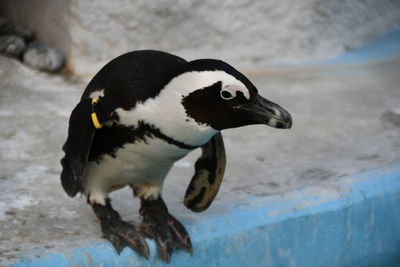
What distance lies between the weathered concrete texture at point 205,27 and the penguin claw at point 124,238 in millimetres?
1452

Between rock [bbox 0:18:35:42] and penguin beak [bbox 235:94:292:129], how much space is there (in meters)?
2.01

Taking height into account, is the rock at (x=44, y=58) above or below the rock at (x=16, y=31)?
above

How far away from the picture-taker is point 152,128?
1416 mm

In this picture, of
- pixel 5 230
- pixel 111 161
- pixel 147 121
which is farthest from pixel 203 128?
pixel 5 230

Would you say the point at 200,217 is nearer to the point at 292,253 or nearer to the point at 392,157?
the point at 292,253

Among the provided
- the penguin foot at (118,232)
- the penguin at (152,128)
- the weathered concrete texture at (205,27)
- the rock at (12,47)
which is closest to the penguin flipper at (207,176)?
the penguin at (152,128)

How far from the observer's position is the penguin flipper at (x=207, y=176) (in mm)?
1704

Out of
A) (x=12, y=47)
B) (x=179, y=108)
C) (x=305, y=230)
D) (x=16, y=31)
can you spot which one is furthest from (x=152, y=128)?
A: (x=16, y=31)

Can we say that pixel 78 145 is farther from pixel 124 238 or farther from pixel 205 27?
pixel 205 27

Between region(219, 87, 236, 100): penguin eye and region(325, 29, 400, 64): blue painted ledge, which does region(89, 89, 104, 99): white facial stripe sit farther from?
region(325, 29, 400, 64): blue painted ledge

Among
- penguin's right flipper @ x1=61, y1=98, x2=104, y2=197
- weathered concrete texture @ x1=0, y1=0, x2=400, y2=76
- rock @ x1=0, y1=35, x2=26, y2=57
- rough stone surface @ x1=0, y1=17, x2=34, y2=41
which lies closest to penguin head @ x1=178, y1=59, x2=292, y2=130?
penguin's right flipper @ x1=61, y1=98, x2=104, y2=197

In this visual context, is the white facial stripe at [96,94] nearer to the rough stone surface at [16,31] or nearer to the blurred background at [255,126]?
the blurred background at [255,126]

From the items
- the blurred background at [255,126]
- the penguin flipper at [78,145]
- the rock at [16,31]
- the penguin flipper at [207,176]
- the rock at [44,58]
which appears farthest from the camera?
the rock at [16,31]

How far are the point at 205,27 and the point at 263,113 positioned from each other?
183 centimetres
